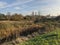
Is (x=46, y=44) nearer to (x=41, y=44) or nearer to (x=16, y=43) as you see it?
(x=41, y=44)

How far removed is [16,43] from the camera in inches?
768

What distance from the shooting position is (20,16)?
216 ft

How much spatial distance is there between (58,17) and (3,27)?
105 ft

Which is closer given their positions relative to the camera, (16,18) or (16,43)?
(16,43)

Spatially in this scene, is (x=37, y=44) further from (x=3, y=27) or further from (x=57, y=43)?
(x=3, y=27)

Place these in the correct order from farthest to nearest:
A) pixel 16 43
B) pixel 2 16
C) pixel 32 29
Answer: pixel 2 16 → pixel 32 29 → pixel 16 43

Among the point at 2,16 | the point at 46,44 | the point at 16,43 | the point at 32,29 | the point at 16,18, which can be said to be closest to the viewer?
the point at 46,44

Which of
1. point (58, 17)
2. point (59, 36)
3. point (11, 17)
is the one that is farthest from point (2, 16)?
point (59, 36)

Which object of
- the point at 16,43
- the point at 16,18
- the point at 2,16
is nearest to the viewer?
the point at 16,43

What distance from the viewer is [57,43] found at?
58.6 feet

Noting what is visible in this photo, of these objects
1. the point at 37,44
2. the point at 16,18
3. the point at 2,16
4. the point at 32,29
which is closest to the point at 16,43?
the point at 37,44

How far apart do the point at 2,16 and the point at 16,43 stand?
49.3 meters

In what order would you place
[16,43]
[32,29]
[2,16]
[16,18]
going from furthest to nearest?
[2,16] < [16,18] < [32,29] < [16,43]

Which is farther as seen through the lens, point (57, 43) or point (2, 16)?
point (2, 16)
